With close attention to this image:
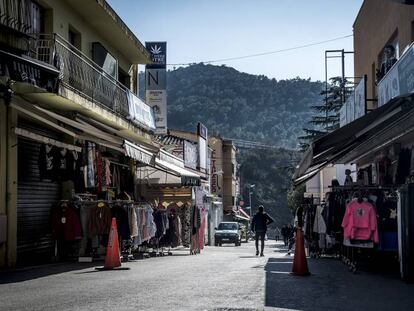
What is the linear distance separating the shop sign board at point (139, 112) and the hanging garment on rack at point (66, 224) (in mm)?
7414

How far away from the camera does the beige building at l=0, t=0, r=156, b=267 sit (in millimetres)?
12523

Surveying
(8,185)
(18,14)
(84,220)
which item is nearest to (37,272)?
(8,185)

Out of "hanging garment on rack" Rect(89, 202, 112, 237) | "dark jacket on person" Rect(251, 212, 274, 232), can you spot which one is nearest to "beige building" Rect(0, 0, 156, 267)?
"hanging garment on rack" Rect(89, 202, 112, 237)

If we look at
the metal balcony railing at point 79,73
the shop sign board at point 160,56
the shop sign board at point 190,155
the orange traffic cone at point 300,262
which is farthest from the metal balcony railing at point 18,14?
the shop sign board at point 190,155

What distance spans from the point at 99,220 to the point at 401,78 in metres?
8.45

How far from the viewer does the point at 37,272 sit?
43.9 feet

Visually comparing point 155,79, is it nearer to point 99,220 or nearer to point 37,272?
point 99,220

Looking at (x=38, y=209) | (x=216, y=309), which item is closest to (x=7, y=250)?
(x=38, y=209)

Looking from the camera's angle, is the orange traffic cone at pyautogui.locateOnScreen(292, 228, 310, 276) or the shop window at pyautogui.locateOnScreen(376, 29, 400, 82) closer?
the orange traffic cone at pyautogui.locateOnScreen(292, 228, 310, 276)

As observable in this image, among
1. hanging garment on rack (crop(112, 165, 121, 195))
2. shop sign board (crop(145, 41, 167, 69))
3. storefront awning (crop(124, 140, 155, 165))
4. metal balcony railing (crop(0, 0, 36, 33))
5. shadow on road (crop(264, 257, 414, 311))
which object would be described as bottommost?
shadow on road (crop(264, 257, 414, 311))

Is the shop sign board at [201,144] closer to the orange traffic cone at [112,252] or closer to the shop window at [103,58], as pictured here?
the shop window at [103,58]

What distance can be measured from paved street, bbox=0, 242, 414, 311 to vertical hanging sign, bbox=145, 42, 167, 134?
658 inches

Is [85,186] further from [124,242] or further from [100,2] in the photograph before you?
[100,2]

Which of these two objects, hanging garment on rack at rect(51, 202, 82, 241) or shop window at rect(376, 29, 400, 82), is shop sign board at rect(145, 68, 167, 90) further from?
hanging garment on rack at rect(51, 202, 82, 241)
